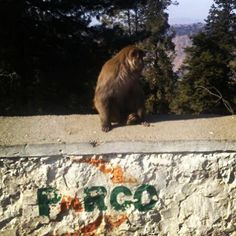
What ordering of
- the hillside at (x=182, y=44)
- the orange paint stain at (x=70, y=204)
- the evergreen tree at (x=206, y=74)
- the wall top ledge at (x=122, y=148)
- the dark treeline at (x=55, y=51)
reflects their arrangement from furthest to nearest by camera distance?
the hillside at (x=182, y=44)
the evergreen tree at (x=206, y=74)
the dark treeline at (x=55, y=51)
the orange paint stain at (x=70, y=204)
the wall top ledge at (x=122, y=148)

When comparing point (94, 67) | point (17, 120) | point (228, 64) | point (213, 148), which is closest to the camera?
point (213, 148)

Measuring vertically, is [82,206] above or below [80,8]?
below

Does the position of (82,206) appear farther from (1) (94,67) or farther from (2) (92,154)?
(1) (94,67)

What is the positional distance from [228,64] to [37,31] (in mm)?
7607

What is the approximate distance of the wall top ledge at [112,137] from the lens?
4.72 metres

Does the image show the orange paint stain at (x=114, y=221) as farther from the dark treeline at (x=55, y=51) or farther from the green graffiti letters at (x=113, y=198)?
A: the dark treeline at (x=55, y=51)

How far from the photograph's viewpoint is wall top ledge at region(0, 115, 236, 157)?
15.5 feet

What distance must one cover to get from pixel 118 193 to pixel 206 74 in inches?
484

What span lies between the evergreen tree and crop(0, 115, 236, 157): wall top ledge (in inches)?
323

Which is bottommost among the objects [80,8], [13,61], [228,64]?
[228,64]

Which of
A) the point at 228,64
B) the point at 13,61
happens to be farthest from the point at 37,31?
the point at 228,64

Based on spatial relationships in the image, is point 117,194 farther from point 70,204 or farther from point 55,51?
point 55,51

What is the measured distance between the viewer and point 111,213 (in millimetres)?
4848

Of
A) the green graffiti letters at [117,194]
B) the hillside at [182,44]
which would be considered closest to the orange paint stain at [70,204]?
the green graffiti letters at [117,194]
